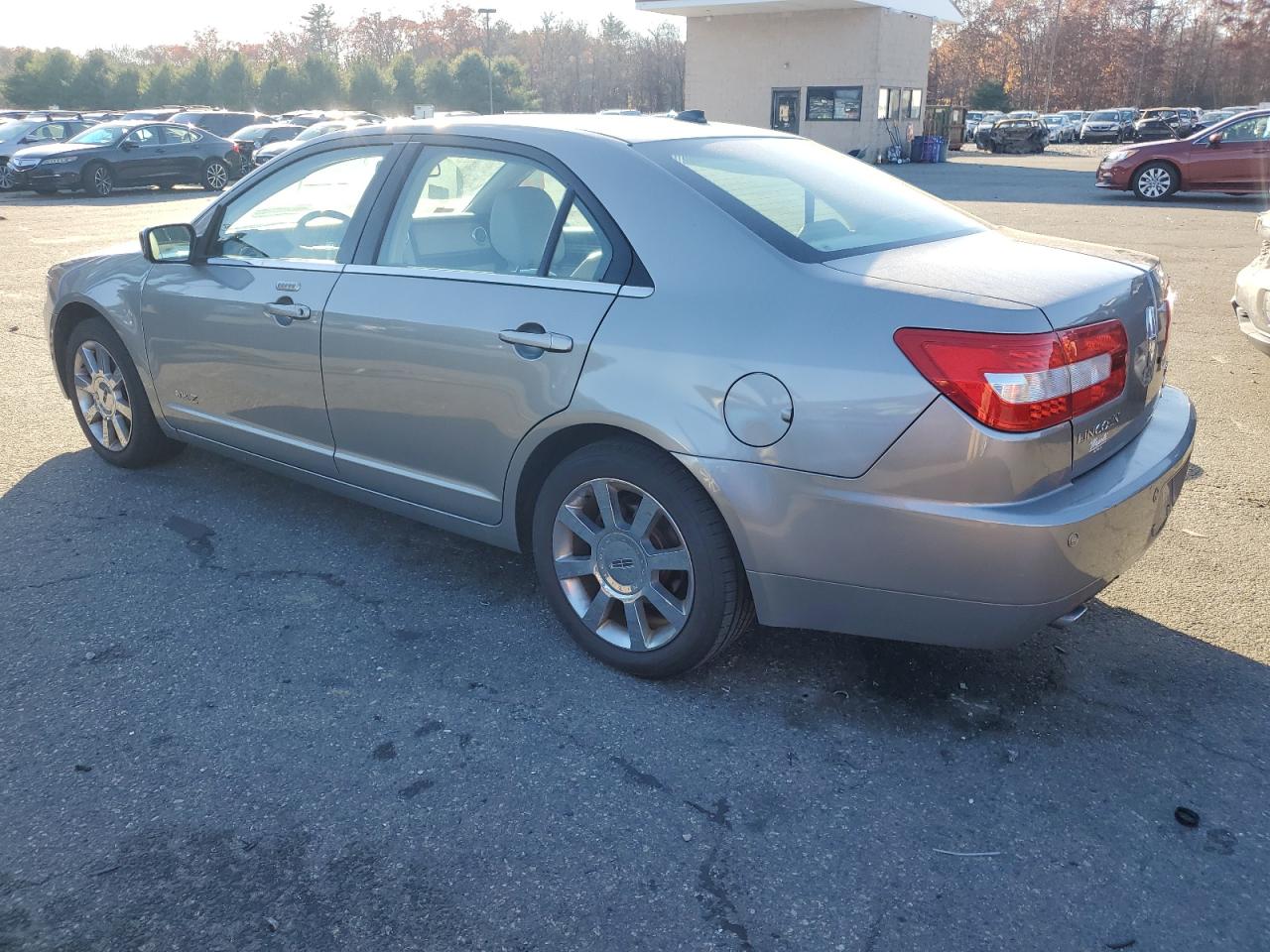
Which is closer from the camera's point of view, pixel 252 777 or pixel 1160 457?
pixel 252 777

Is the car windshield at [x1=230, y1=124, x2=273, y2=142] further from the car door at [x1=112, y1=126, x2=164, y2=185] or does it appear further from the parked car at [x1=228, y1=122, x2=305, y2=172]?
the car door at [x1=112, y1=126, x2=164, y2=185]

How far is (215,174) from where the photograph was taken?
23.6 m

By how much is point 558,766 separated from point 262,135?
1080 inches

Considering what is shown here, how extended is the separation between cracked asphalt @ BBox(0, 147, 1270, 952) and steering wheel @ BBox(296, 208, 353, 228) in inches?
50.0

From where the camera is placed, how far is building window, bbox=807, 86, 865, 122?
1373 inches

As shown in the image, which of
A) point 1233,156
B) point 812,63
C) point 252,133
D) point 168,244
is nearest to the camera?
point 168,244

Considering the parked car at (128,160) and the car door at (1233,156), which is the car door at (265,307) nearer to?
the car door at (1233,156)

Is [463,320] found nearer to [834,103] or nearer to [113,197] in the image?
[113,197]

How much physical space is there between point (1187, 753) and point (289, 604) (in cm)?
291

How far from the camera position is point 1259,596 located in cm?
372

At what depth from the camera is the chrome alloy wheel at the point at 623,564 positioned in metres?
3.08

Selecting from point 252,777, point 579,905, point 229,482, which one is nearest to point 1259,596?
point 579,905

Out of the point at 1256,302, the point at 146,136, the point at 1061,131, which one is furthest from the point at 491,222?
the point at 1061,131

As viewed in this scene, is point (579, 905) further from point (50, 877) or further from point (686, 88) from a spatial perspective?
point (686, 88)
